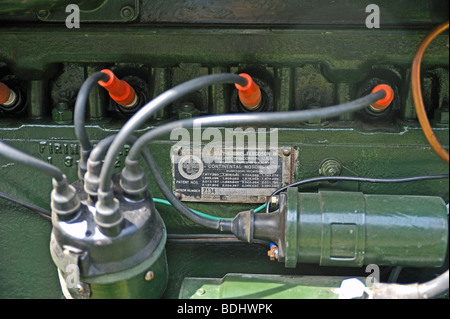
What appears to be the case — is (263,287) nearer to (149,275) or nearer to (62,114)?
(149,275)

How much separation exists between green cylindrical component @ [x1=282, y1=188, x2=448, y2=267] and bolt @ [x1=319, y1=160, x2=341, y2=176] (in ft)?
0.62

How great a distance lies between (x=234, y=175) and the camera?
1442 mm

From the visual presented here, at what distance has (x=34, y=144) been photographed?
4.87 ft

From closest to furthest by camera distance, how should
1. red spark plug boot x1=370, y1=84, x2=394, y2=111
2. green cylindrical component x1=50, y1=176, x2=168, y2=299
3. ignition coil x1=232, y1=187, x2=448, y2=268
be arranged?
green cylindrical component x1=50, y1=176, x2=168, y2=299 < ignition coil x1=232, y1=187, x2=448, y2=268 < red spark plug boot x1=370, y1=84, x2=394, y2=111

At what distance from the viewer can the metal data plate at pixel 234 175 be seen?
1.43 m

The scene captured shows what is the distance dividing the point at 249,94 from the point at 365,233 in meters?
0.52

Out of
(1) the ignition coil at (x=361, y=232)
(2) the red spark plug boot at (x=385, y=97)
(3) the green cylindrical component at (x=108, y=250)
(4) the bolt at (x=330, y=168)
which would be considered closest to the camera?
(3) the green cylindrical component at (x=108, y=250)

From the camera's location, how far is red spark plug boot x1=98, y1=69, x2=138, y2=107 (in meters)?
1.35

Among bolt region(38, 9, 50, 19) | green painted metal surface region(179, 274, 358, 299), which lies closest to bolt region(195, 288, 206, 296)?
green painted metal surface region(179, 274, 358, 299)

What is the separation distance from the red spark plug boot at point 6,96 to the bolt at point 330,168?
3.48ft

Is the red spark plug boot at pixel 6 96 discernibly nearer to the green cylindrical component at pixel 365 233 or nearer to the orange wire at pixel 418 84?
the green cylindrical component at pixel 365 233

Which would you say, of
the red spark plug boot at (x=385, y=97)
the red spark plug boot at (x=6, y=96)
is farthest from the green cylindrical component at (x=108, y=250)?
the red spark plug boot at (x=385, y=97)

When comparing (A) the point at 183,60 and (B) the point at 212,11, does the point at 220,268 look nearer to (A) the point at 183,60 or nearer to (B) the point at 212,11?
(A) the point at 183,60

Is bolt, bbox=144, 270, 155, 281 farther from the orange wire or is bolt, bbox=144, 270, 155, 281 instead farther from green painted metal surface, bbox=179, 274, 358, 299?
the orange wire
